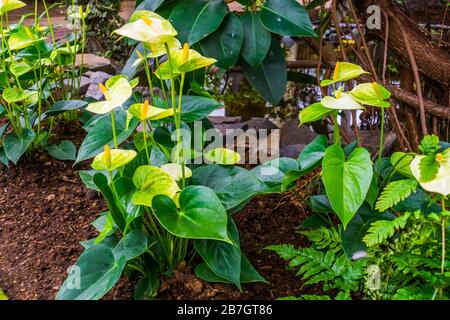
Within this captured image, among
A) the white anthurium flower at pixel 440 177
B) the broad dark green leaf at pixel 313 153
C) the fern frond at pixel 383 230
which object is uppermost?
the white anthurium flower at pixel 440 177

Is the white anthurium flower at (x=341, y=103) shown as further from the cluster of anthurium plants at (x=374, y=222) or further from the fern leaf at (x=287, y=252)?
the fern leaf at (x=287, y=252)

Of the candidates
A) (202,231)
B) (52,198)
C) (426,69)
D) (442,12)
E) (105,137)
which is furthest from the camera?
(442,12)

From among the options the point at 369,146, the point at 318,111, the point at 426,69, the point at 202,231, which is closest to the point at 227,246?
the point at 202,231

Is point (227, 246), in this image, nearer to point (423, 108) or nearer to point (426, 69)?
point (423, 108)

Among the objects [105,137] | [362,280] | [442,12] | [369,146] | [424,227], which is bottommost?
[369,146]

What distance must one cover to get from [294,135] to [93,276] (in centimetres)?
151

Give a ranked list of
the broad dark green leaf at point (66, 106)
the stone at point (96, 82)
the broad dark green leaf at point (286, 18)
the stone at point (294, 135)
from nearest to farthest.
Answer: the broad dark green leaf at point (286, 18) → the broad dark green leaf at point (66, 106) → the stone at point (294, 135) → the stone at point (96, 82)

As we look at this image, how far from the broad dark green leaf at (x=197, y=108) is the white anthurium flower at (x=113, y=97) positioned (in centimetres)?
23

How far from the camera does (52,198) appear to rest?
5.49 feet

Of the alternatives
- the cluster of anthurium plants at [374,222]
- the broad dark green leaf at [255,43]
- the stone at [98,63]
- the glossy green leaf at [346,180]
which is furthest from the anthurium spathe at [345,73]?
the stone at [98,63]

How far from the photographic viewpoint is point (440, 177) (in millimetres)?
1020

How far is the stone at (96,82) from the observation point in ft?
8.46

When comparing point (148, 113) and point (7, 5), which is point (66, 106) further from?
point (148, 113)
